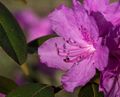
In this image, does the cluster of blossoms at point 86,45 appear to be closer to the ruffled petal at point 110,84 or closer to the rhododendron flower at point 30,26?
A: the ruffled petal at point 110,84

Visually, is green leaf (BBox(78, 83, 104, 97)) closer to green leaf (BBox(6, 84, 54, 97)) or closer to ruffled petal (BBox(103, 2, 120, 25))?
green leaf (BBox(6, 84, 54, 97))

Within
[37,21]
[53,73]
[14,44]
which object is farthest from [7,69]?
[14,44]

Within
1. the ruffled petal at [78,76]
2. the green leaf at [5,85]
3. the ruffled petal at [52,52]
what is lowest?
the green leaf at [5,85]

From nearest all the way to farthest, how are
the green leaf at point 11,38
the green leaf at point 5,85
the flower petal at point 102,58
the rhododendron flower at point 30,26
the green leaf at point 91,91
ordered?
the flower petal at point 102,58 < the green leaf at point 91,91 < the green leaf at point 11,38 < the green leaf at point 5,85 < the rhododendron flower at point 30,26

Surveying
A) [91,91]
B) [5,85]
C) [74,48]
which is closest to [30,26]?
[5,85]

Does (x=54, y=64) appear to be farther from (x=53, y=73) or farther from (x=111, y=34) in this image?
(x=53, y=73)

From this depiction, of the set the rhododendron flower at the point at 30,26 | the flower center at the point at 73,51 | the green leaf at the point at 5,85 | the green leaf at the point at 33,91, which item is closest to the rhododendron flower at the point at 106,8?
the flower center at the point at 73,51

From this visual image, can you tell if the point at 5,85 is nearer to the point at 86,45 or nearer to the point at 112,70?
the point at 86,45

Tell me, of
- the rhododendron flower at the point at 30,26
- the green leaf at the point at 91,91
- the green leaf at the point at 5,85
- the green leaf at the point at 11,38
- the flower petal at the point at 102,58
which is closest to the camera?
the flower petal at the point at 102,58
